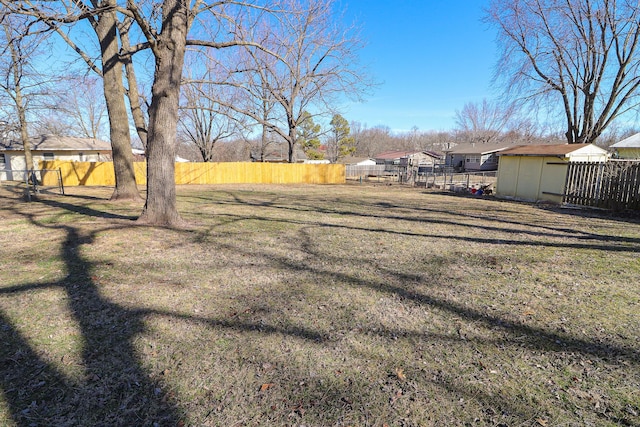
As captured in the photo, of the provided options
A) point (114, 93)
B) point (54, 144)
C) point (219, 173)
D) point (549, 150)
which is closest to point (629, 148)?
point (549, 150)

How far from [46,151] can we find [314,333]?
1200 inches

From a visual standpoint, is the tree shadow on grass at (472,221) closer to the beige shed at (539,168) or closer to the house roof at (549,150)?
the beige shed at (539,168)

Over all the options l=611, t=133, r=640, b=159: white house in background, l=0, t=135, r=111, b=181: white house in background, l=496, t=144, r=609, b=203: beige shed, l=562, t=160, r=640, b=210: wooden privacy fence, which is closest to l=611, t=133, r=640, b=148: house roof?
l=611, t=133, r=640, b=159: white house in background

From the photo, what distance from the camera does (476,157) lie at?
43875 millimetres

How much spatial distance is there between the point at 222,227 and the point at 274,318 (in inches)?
176

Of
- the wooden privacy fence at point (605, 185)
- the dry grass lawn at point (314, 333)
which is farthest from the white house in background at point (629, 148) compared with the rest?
the dry grass lawn at point (314, 333)

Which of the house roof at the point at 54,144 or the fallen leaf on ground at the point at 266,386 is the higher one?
the house roof at the point at 54,144

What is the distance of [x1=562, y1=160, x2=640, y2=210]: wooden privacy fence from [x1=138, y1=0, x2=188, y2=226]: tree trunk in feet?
42.0

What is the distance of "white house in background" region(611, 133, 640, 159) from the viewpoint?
23.9m

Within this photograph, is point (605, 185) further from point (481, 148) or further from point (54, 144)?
point (481, 148)

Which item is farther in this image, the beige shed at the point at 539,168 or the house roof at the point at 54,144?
the house roof at the point at 54,144

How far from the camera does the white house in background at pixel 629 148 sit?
23942 millimetres

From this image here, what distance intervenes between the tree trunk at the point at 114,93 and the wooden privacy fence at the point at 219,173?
35.6 feet

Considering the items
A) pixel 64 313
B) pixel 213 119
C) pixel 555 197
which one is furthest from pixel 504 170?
pixel 213 119
